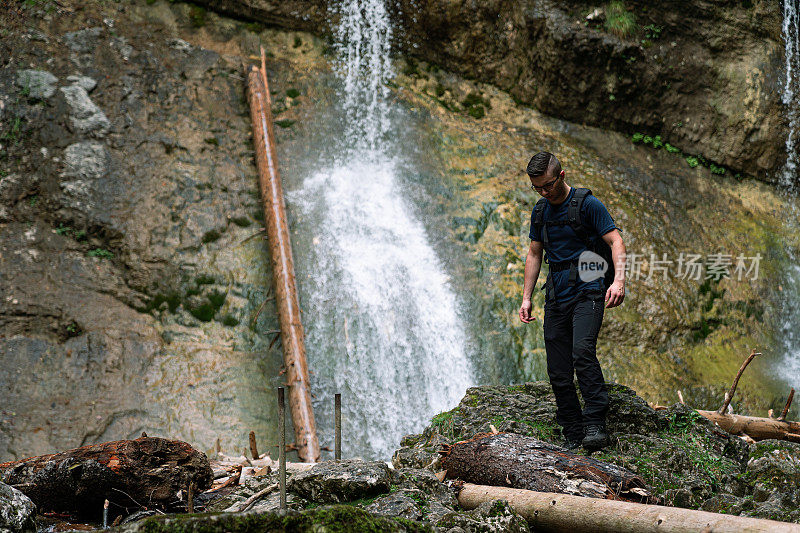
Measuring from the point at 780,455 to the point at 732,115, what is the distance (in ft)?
31.1

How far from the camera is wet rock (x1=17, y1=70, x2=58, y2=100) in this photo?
1005 centimetres

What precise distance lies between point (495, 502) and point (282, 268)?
6.24 m

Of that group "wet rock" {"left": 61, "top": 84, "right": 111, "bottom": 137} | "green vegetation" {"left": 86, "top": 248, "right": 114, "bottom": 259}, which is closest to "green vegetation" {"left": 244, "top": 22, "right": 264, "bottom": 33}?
"wet rock" {"left": 61, "top": 84, "right": 111, "bottom": 137}

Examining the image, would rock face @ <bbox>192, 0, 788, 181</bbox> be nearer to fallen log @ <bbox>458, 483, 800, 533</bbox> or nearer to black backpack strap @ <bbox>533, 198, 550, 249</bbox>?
black backpack strap @ <bbox>533, 198, 550, 249</bbox>

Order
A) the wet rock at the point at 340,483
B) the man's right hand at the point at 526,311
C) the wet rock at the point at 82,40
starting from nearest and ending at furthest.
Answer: the wet rock at the point at 340,483 → the man's right hand at the point at 526,311 → the wet rock at the point at 82,40

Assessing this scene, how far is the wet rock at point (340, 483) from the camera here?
3164 mm

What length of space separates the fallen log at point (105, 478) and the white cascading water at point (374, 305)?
3.74m

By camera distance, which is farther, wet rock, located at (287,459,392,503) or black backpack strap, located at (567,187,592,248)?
black backpack strap, located at (567,187,592,248)

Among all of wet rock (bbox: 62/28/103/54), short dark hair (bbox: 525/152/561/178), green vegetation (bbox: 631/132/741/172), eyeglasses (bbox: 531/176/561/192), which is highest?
wet rock (bbox: 62/28/103/54)

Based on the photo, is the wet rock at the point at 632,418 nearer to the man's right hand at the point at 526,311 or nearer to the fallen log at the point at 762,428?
the man's right hand at the point at 526,311

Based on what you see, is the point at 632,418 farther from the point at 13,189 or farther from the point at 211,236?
the point at 13,189

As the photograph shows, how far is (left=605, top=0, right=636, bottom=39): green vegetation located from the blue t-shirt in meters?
8.52

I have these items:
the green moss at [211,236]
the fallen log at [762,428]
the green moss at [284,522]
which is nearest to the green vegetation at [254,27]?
the green moss at [211,236]

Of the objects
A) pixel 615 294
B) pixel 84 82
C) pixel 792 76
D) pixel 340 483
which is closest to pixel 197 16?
pixel 84 82
